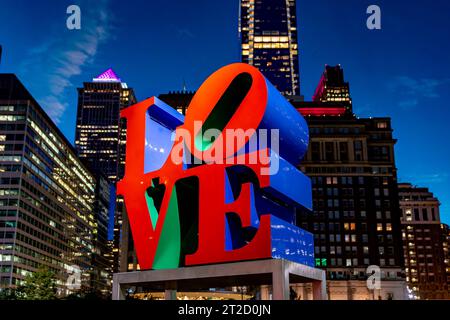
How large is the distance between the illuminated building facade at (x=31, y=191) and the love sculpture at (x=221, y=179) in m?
107

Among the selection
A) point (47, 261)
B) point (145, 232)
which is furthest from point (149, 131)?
point (47, 261)

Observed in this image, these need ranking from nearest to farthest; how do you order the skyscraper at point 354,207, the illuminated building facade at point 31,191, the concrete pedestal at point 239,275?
the concrete pedestal at point 239,275, the skyscraper at point 354,207, the illuminated building facade at point 31,191

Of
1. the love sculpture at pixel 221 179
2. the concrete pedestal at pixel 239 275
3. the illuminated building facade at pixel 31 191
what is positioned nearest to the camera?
the concrete pedestal at pixel 239 275

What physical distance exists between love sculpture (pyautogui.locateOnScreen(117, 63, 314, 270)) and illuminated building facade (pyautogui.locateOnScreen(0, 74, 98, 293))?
352 feet

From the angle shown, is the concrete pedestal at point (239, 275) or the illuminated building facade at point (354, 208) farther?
the illuminated building facade at point (354, 208)

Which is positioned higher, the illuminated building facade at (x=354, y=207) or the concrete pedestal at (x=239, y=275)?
the illuminated building facade at (x=354, y=207)

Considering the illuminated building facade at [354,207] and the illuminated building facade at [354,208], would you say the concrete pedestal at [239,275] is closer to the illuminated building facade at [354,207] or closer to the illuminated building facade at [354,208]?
the illuminated building facade at [354,208]

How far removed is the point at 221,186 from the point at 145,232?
18.2 ft

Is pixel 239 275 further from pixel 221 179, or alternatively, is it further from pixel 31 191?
pixel 31 191

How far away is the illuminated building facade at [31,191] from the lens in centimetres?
12556

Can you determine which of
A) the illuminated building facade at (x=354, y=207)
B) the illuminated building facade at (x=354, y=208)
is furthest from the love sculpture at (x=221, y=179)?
the illuminated building facade at (x=354, y=207)

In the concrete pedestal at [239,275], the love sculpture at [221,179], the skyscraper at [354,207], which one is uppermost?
the skyscraper at [354,207]

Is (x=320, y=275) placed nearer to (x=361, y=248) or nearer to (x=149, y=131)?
(x=149, y=131)

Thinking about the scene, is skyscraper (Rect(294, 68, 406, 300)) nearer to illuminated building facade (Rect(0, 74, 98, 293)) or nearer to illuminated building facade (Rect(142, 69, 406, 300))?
illuminated building facade (Rect(142, 69, 406, 300))
